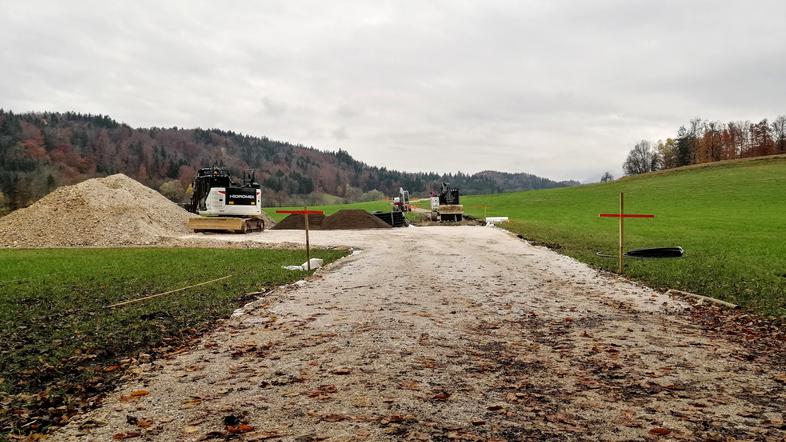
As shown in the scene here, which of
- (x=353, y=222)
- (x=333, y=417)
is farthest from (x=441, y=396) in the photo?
(x=353, y=222)

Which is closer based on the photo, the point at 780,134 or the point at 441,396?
the point at 441,396

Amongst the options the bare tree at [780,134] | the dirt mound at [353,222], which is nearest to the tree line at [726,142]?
the bare tree at [780,134]

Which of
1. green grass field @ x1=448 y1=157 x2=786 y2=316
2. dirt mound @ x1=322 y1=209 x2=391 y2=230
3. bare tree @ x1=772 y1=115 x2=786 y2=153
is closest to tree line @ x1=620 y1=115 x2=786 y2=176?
bare tree @ x1=772 y1=115 x2=786 y2=153

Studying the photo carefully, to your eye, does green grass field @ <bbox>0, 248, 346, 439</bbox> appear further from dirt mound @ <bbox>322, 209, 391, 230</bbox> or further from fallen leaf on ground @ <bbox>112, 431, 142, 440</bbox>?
dirt mound @ <bbox>322, 209, 391, 230</bbox>

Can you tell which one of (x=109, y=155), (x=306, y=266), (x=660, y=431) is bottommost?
(x=660, y=431)

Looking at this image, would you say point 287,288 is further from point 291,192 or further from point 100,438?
point 291,192

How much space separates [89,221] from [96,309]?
931 inches

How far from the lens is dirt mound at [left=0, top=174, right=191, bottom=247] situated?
28000 millimetres

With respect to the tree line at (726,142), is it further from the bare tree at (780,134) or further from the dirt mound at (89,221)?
the dirt mound at (89,221)

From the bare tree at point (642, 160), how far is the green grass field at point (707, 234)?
51.8 meters

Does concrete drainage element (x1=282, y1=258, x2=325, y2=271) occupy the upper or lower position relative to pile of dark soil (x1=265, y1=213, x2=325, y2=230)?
lower

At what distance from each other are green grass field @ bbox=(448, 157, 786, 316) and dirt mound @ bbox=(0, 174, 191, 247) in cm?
2499

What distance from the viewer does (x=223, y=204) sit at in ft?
117

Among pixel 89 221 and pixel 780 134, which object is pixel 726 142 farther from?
pixel 89 221
